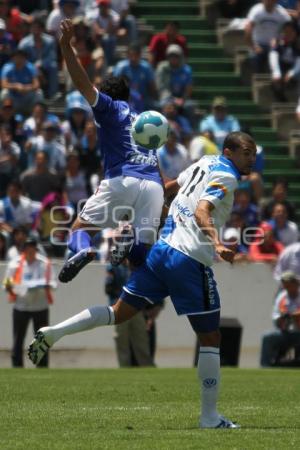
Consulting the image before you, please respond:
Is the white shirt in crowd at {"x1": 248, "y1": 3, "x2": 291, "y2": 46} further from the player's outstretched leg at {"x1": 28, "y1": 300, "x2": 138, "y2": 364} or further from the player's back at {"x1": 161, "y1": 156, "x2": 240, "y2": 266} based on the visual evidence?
the player's outstretched leg at {"x1": 28, "y1": 300, "x2": 138, "y2": 364}

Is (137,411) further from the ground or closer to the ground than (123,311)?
closer to the ground

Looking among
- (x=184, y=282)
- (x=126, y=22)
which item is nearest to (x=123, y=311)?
(x=184, y=282)

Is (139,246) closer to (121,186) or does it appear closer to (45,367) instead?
(121,186)

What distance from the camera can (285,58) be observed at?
24.3 meters

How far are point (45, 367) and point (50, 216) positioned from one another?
2.53 metres

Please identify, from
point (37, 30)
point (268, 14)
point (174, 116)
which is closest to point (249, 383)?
point (174, 116)

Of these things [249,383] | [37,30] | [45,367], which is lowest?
[45,367]

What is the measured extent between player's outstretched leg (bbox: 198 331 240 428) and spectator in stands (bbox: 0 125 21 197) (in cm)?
1094

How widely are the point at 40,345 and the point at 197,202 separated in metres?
1.59

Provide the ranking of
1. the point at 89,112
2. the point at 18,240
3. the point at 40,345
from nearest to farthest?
the point at 40,345, the point at 18,240, the point at 89,112

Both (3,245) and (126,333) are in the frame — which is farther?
(3,245)

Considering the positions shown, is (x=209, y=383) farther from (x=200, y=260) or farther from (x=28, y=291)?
(x=28, y=291)

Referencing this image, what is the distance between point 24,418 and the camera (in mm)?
10141

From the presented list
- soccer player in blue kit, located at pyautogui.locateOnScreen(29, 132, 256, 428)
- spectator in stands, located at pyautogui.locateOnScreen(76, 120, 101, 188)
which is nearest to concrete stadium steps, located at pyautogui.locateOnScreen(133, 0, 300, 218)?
spectator in stands, located at pyautogui.locateOnScreen(76, 120, 101, 188)
